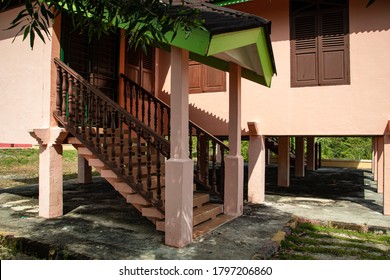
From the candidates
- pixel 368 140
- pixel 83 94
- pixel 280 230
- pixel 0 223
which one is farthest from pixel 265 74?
pixel 368 140

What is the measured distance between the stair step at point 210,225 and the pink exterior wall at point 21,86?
3.40m

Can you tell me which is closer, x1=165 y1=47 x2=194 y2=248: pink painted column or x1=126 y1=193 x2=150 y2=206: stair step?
x1=165 y1=47 x2=194 y2=248: pink painted column

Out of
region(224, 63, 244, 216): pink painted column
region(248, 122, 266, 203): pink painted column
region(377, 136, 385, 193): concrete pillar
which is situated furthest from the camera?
region(377, 136, 385, 193): concrete pillar

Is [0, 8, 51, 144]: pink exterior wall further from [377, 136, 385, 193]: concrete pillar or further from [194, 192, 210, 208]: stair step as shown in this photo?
[377, 136, 385, 193]: concrete pillar

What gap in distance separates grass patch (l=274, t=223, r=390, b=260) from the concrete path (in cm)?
31

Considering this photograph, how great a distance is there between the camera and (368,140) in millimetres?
21422

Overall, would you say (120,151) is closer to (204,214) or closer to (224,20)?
(204,214)

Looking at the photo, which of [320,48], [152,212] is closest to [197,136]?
[152,212]

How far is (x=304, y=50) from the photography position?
25.3 ft

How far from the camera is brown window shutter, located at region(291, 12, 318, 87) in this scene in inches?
299

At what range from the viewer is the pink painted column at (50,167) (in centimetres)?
612

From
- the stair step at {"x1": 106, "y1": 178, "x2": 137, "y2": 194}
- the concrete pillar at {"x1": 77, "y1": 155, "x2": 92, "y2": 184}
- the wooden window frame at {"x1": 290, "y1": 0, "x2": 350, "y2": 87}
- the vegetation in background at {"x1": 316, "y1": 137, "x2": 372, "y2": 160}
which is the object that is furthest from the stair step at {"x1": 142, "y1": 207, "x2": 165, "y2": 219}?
the vegetation in background at {"x1": 316, "y1": 137, "x2": 372, "y2": 160}

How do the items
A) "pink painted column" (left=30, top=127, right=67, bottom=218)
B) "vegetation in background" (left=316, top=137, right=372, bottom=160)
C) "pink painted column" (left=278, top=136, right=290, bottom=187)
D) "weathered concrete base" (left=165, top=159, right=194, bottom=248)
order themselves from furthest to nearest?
"vegetation in background" (left=316, top=137, right=372, bottom=160) → "pink painted column" (left=278, top=136, right=290, bottom=187) → "pink painted column" (left=30, top=127, right=67, bottom=218) → "weathered concrete base" (left=165, top=159, right=194, bottom=248)
